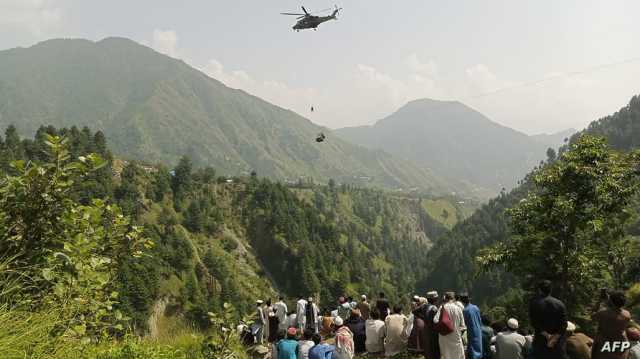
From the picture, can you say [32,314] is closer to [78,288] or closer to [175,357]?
[78,288]

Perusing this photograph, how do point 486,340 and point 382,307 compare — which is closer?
point 486,340

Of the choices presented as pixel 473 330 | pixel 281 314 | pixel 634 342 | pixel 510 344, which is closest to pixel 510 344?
pixel 510 344

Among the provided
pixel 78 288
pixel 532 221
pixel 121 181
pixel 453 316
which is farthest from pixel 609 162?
pixel 121 181

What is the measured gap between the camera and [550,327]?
8.05 metres

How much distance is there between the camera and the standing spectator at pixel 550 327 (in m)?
8.00

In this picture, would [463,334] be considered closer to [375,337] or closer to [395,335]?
[395,335]

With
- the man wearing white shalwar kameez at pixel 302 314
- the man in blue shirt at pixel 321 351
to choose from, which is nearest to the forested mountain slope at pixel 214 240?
the man wearing white shalwar kameez at pixel 302 314

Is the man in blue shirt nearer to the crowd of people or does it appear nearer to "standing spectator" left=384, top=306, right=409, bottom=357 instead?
the crowd of people

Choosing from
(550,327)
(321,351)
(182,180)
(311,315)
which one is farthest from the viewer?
(182,180)

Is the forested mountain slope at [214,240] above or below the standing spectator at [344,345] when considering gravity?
below

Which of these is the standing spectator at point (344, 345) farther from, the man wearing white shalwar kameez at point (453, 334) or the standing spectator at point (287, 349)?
the man wearing white shalwar kameez at point (453, 334)

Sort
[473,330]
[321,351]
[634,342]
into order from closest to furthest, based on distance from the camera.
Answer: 1. [634,342]
2. [321,351]
3. [473,330]

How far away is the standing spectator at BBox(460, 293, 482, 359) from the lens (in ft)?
40.8

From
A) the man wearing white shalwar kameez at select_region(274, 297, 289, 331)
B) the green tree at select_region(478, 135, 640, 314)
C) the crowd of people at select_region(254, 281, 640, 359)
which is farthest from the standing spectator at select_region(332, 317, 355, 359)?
the green tree at select_region(478, 135, 640, 314)
